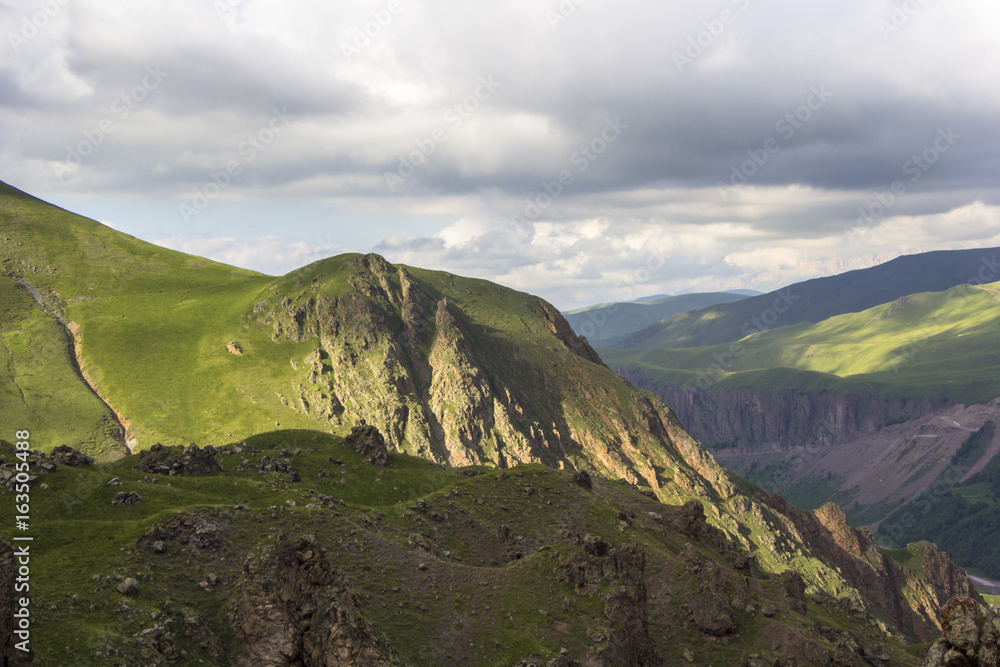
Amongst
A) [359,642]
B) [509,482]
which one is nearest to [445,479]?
[509,482]

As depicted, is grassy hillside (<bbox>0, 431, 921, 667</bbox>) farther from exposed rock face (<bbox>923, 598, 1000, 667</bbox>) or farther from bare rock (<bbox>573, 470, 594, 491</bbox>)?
exposed rock face (<bbox>923, 598, 1000, 667</bbox>)

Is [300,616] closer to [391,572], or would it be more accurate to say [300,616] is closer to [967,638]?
[391,572]

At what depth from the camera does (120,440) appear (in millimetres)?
198500

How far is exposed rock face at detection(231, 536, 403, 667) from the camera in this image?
50.4 meters

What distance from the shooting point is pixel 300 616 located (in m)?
53.7

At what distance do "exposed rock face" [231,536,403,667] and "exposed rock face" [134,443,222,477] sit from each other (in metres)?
35.3

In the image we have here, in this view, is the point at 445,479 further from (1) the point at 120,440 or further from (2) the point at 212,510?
(1) the point at 120,440

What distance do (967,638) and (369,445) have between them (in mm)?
81451

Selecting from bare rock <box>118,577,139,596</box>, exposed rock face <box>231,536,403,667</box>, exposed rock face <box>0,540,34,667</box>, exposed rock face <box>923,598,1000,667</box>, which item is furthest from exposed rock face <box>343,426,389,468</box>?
exposed rock face <box>923,598,1000,667</box>

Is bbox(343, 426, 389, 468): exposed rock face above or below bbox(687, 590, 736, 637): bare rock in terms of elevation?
above

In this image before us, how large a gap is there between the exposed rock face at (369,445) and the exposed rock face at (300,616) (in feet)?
151

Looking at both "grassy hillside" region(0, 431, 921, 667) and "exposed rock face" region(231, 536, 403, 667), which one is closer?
"exposed rock face" region(231, 536, 403, 667)

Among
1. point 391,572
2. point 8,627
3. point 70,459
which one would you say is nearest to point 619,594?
point 391,572

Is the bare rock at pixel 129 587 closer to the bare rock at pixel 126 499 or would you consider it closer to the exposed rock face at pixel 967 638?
the bare rock at pixel 126 499
